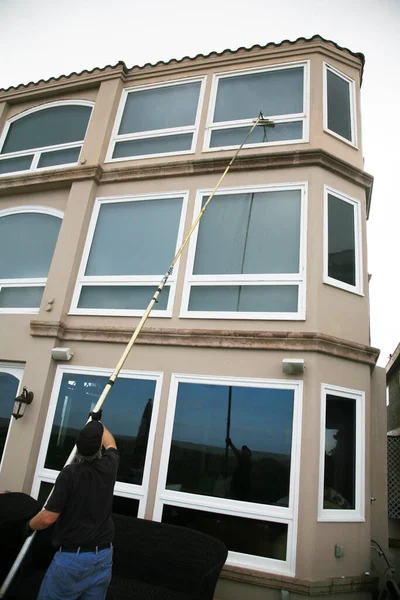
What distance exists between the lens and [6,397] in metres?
6.79

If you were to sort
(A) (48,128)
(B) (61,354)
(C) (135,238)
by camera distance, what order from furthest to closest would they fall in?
1. (A) (48,128)
2. (C) (135,238)
3. (B) (61,354)

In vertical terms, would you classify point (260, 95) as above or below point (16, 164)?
above

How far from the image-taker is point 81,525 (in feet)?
10.3

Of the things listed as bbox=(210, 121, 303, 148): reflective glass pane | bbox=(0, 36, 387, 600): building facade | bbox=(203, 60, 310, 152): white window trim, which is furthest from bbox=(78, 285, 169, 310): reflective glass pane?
bbox=(210, 121, 303, 148): reflective glass pane

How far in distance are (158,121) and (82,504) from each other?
23.3ft

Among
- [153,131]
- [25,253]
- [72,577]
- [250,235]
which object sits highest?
[153,131]

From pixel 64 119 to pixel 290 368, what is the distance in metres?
7.27

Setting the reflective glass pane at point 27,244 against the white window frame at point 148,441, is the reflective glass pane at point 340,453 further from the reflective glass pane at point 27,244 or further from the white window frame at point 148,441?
the reflective glass pane at point 27,244

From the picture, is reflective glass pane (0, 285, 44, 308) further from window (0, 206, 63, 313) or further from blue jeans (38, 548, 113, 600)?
blue jeans (38, 548, 113, 600)

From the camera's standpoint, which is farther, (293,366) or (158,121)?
(158,121)

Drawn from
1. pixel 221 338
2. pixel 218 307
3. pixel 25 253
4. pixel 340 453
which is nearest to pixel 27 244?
pixel 25 253

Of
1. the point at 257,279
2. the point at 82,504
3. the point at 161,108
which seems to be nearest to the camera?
the point at 82,504

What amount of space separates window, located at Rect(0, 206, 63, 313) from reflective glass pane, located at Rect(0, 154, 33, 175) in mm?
1155

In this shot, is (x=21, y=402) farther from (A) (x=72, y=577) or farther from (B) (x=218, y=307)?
(A) (x=72, y=577)
